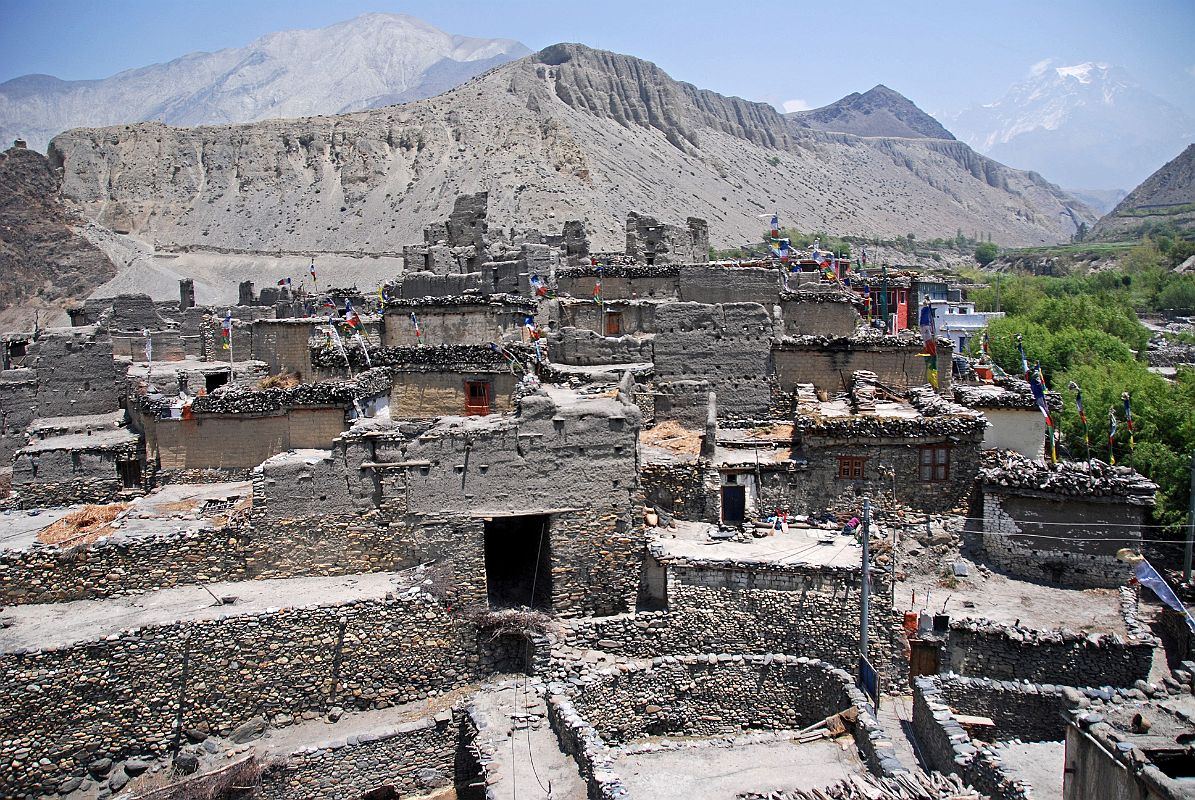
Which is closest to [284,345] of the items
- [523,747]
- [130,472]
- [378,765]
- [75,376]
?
[75,376]

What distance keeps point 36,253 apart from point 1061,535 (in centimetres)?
8164

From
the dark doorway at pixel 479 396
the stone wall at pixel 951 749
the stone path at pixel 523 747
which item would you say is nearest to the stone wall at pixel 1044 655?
the stone wall at pixel 951 749

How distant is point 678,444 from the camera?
19.7 meters

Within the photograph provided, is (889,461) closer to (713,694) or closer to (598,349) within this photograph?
(713,694)

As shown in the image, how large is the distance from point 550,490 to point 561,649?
90.7 inches

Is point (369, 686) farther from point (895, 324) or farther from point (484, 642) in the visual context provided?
point (895, 324)

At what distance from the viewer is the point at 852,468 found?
18.0 meters

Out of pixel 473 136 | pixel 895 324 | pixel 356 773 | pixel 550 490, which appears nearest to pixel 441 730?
pixel 356 773

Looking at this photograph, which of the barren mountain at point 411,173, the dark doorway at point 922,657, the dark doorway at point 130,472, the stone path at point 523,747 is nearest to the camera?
the stone path at point 523,747

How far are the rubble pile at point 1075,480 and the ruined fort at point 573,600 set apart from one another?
48 millimetres

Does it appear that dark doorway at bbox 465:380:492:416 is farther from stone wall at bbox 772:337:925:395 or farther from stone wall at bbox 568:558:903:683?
stone wall at bbox 568:558:903:683

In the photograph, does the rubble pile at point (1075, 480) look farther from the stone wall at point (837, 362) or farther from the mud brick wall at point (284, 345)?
the mud brick wall at point (284, 345)

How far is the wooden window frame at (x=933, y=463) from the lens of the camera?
58.7 ft

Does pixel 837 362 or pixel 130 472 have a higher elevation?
pixel 837 362
